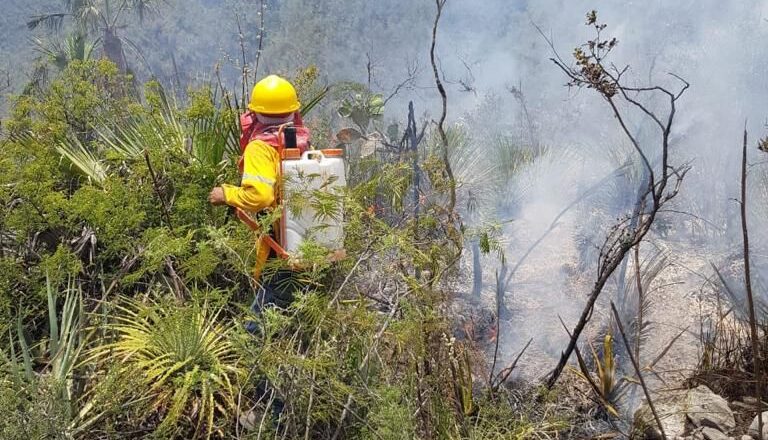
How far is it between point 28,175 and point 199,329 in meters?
1.18

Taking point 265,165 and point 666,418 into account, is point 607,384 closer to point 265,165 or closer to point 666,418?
point 666,418

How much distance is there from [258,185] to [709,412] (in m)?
2.68

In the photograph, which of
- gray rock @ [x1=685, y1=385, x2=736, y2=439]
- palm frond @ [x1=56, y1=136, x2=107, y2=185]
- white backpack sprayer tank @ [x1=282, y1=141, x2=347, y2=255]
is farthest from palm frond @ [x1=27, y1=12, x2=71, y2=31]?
gray rock @ [x1=685, y1=385, x2=736, y2=439]

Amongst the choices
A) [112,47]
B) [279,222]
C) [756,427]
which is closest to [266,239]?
[279,222]

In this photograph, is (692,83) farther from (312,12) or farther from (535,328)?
(312,12)

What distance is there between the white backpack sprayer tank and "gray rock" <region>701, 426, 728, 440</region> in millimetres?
2212

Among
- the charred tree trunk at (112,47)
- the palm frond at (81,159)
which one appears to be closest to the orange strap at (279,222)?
the palm frond at (81,159)

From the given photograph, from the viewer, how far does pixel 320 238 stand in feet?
10.3

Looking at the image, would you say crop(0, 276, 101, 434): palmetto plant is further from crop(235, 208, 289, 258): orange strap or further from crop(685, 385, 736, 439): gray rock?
crop(685, 385, 736, 439): gray rock

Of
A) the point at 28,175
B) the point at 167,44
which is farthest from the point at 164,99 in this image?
the point at 167,44

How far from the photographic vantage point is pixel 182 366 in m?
3.29

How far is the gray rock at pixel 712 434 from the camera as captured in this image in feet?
12.4

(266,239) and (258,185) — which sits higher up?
(258,185)

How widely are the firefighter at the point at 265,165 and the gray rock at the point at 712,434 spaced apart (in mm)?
2274
